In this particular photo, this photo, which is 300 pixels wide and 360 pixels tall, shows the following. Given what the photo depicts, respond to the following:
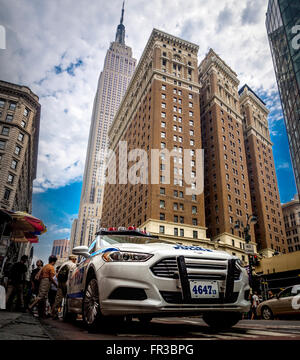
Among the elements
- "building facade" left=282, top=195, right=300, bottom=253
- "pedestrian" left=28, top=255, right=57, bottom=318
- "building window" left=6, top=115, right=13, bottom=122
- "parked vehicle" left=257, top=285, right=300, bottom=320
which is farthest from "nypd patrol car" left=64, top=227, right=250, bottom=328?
"building facade" left=282, top=195, right=300, bottom=253

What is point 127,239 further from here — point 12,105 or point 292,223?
point 292,223

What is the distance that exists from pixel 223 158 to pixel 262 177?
1975 cm

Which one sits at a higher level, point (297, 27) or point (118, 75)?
point (118, 75)

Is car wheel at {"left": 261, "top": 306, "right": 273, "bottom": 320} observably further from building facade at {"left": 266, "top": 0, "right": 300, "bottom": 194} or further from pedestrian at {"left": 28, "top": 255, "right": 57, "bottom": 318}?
building facade at {"left": 266, "top": 0, "right": 300, "bottom": 194}

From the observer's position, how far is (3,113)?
48625mm

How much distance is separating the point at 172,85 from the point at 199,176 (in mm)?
22744

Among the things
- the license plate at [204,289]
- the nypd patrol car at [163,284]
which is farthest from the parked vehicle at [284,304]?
the license plate at [204,289]

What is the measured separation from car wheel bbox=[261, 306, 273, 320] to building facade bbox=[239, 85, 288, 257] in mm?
54774

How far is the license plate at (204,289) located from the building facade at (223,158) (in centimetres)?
4758

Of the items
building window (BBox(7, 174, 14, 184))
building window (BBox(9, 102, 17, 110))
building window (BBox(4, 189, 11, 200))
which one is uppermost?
building window (BBox(9, 102, 17, 110))

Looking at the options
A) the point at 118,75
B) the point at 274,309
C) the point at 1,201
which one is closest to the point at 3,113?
the point at 1,201

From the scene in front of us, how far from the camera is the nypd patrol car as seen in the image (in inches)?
120

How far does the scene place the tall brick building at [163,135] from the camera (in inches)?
1848
